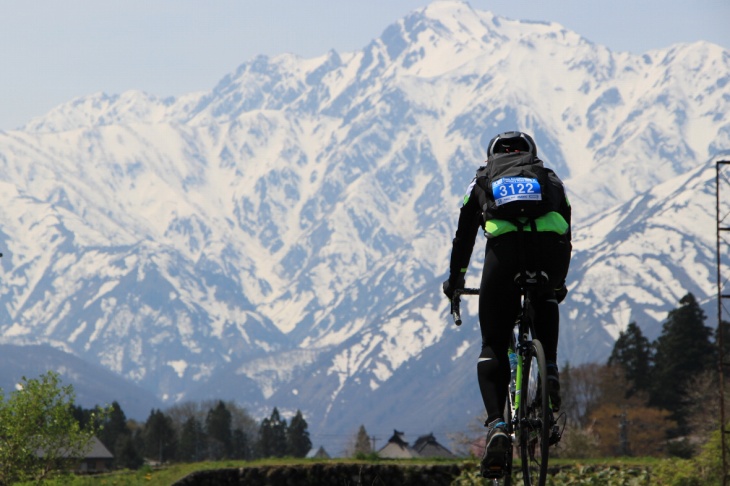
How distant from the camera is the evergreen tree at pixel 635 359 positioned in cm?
14112

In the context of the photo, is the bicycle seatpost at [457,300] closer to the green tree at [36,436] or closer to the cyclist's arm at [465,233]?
the cyclist's arm at [465,233]

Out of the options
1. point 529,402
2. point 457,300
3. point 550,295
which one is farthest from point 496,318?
point 529,402

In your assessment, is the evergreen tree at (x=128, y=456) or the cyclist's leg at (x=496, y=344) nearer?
the cyclist's leg at (x=496, y=344)

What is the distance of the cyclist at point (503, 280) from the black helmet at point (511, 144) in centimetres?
7

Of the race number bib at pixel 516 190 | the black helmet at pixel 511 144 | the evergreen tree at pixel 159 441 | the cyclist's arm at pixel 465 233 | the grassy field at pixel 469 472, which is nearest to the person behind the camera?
the race number bib at pixel 516 190

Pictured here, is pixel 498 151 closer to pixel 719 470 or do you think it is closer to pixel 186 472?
pixel 719 470

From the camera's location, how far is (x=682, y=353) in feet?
420

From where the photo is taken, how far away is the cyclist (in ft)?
33.2

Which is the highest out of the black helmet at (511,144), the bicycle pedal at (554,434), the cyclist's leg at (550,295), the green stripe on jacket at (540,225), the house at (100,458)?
the house at (100,458)

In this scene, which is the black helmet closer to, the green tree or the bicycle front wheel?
the bicycle front wheel

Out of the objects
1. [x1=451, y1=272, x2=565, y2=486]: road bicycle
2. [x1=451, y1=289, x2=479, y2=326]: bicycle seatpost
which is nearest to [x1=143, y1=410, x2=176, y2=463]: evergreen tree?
[x1=451, y1=289, x2=479, y2=326]: bicycle seatpost

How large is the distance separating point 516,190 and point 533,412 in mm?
1663

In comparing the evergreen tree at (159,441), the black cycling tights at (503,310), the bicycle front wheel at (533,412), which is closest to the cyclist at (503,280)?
the black cycling tights at (503,310)

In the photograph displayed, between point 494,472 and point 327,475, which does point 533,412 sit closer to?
point 494,472
